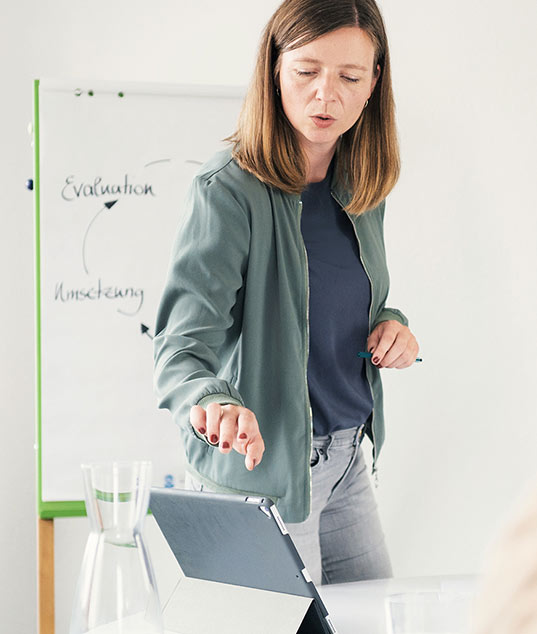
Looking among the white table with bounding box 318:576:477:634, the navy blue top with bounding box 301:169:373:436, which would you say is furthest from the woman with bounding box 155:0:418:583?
the white table with bounding box 318:576:477:634

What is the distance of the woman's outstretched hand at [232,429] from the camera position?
0.89 m

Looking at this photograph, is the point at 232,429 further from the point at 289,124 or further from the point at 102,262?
the point at 102,262

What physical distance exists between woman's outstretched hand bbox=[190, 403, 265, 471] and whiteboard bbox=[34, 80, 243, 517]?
1.02 meters

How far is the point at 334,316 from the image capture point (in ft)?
4.01

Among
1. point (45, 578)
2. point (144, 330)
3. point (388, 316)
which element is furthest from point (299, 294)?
point (45, 578)

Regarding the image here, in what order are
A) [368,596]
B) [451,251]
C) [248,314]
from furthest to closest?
[451,251], [248,314], [368,596]

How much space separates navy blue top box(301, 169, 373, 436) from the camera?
1.21m

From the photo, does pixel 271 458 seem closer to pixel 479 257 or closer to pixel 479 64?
pixel 479 257

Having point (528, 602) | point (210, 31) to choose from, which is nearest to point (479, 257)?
point (210, 31)

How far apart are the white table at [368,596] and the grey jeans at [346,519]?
135 millimetres

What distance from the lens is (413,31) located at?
2.29 m

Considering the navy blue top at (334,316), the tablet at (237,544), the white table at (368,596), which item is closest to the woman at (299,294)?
the navy blue top at (334,316)

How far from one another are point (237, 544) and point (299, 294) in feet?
1.51

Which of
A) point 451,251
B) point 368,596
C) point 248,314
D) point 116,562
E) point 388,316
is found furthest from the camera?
point 451,251
